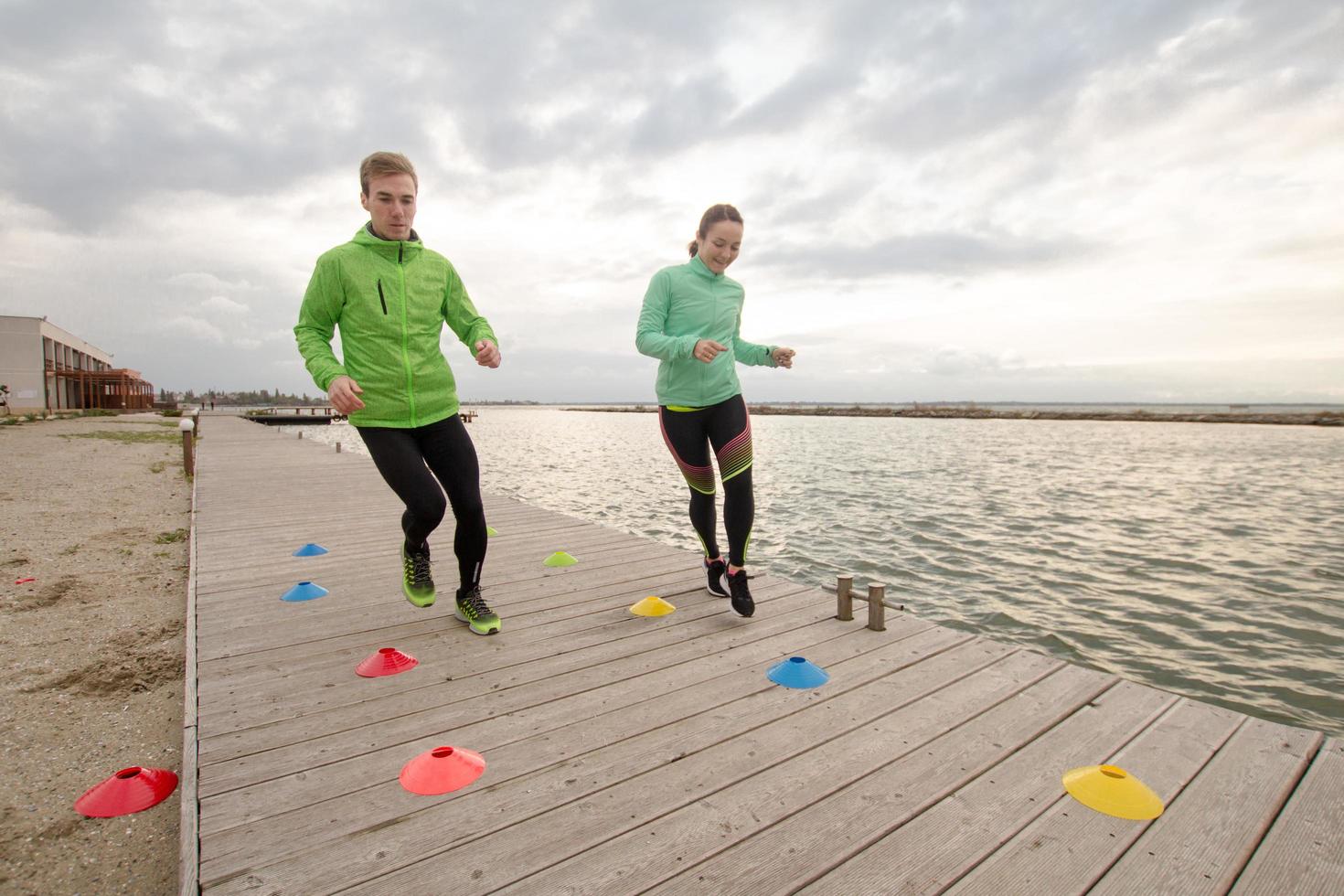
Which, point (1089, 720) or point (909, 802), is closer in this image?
point (909, 802)

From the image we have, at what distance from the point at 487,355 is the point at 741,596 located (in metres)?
1.98

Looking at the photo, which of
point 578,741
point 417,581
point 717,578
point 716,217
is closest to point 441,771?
point 578,741

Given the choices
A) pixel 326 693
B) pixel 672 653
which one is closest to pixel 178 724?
pixel 326 693

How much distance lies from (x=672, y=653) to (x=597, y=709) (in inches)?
26.4

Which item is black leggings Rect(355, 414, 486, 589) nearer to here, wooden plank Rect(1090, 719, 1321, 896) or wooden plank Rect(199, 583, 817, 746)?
wooden plank Rect(199, 583, 817, 746)

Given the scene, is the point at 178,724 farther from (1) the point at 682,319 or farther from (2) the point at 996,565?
(2) the point at 996,565

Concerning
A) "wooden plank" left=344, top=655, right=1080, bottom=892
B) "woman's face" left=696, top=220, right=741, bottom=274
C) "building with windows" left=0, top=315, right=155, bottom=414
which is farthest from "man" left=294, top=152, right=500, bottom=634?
"building with windows" left=0, top=315, right=155, bottom=414

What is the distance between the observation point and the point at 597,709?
8.70 ft

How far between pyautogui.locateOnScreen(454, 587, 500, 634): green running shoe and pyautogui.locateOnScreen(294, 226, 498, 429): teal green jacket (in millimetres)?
1083

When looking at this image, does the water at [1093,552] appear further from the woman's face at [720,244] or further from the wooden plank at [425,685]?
the woman's face at [720,244]

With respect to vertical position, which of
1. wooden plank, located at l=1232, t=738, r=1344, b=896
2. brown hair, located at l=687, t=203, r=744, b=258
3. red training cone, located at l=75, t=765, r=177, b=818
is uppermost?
brown hair, located at l=687, t=203, r=744, b=258

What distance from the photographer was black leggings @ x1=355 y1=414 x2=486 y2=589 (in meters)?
3.11

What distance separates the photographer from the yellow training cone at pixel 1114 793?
1997 millimetres

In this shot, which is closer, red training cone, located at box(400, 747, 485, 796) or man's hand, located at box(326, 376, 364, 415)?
red training cone, located at box(400, 747, 485, 796)
